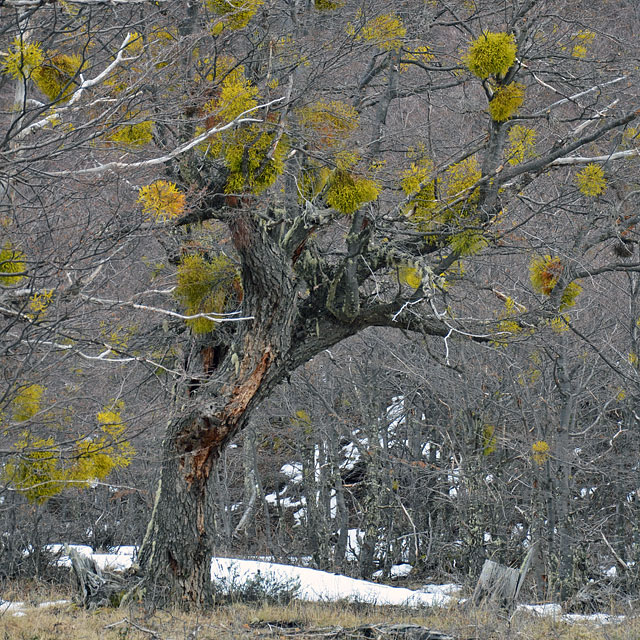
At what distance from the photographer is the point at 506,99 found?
20.4ft

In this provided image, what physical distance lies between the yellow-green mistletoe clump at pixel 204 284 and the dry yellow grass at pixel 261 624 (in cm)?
297

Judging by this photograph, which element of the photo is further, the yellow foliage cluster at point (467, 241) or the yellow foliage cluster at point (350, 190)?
the yellow foliage cluster at point (467, 241)

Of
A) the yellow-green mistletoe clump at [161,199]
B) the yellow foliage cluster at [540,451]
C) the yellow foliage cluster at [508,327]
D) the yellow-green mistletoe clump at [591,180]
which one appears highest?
the yellow-green mistletoe clump at [591,180]

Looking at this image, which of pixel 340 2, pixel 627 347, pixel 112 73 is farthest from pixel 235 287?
pixel 627 347

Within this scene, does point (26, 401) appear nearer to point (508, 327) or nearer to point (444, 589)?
point (508, 327)

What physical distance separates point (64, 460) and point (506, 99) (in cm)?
486

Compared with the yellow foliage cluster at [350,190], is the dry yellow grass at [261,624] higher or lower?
lower

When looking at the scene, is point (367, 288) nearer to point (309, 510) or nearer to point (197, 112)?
point (197, 112)

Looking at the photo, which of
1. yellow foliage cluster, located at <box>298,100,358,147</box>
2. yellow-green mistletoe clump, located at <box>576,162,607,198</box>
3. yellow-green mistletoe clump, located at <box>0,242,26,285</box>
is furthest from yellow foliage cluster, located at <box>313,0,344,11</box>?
yellow-green mistletoe clump, located at <box>0,242,26,285</box>

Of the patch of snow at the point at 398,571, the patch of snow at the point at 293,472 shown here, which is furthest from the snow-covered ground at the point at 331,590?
the patch of snow at the point at 293,472

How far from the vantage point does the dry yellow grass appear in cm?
665

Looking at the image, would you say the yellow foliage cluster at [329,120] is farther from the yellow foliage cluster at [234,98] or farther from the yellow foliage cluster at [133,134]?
the yellow foliage cluster at [133,134]

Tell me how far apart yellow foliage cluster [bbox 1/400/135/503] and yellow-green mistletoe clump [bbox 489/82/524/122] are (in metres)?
4.08

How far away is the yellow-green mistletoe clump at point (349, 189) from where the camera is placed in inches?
251
